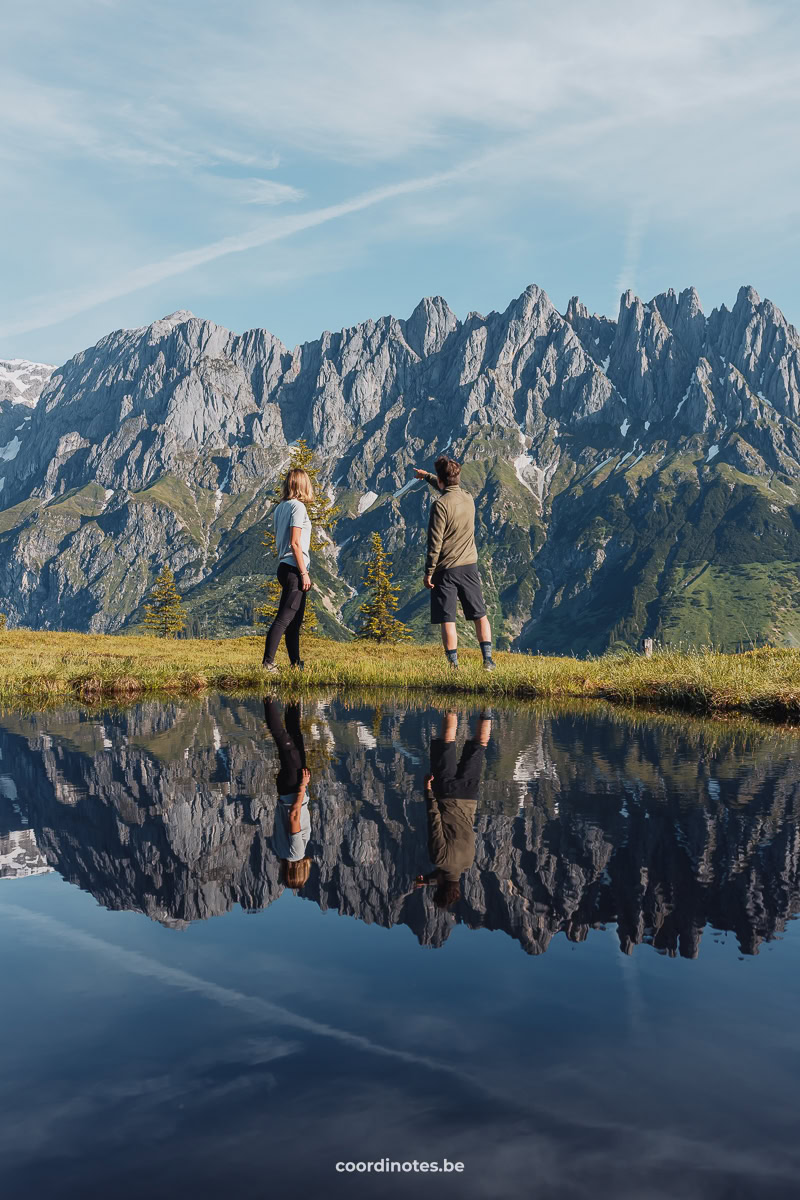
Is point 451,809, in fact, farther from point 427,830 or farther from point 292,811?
point 292,811

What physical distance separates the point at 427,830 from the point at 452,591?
30.4ft

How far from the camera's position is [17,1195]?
6.10ft

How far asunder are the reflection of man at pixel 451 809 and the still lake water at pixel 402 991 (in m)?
0.03

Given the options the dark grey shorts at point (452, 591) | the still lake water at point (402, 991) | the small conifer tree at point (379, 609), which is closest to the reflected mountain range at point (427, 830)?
the still lake water at point (402, 991)

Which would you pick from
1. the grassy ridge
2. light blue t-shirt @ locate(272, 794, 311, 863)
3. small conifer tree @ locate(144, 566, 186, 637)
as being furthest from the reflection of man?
small conifer tree @ locate(144, 566, 186, 637)

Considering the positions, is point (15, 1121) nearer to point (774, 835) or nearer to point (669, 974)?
point (669, 974)

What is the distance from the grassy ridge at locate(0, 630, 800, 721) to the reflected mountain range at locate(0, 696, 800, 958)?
9.31 ft

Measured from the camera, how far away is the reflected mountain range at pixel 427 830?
373cm

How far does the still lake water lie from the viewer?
201cm

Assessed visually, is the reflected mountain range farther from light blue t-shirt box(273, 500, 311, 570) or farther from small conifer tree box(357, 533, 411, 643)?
small conifer tree box(357, 533, 411, 643)

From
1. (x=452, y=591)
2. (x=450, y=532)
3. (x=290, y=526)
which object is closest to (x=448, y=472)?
(x=450, y=532)

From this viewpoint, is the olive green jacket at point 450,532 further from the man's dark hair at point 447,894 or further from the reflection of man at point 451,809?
the man's dark hair at point 447,894

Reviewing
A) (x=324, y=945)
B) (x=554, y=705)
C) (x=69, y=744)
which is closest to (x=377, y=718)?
(x=554, y=705)

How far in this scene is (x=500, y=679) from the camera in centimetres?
1398
